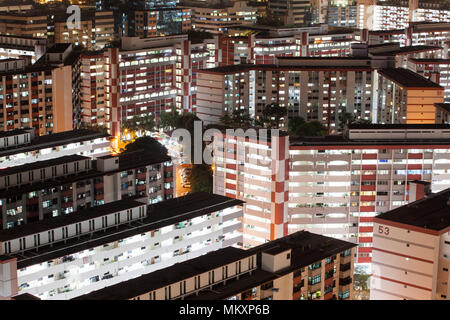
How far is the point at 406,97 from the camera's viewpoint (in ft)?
141

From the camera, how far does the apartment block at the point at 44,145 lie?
109 ft

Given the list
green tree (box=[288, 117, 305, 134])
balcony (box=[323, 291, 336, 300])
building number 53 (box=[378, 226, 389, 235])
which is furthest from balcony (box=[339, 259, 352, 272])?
green tree (box=[288, 117, 305, 134])

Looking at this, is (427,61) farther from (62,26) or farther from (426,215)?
(426,215)

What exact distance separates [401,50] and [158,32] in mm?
27851

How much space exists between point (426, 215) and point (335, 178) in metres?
8.53

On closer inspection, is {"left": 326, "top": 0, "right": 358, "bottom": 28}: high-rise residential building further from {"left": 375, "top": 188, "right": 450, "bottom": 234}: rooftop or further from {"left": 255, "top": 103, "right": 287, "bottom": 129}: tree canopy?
{"left": 375, "top": 188, "right": 450, "bottom": 234}: rooftop

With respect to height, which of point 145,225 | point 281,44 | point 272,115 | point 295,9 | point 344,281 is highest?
point 295,9

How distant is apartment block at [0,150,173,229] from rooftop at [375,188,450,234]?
9.74 metres

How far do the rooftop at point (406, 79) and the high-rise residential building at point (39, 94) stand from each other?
1680cm

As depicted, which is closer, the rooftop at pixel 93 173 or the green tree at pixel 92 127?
the rooftop at pixel 93 173

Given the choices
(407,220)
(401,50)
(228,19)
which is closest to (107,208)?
(407,220)

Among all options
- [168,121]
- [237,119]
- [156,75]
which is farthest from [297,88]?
[156,75]

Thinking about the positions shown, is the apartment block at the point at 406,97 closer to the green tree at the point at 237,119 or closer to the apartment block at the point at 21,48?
the green tree at the point at 237,119
